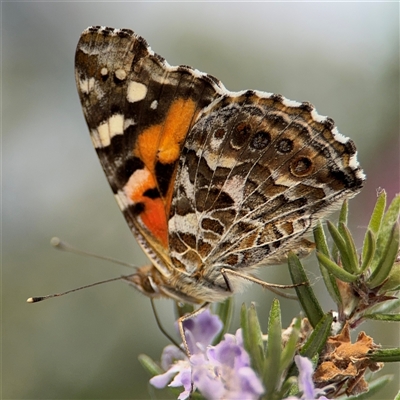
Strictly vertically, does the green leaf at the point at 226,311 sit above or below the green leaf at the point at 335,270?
below

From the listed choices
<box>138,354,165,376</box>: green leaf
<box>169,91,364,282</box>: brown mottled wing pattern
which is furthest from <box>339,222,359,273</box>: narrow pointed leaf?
<box>138,354,165,376</box>: green leaf

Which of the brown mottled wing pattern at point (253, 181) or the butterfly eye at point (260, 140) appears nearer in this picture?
the brown mottled wing pattern at point (253, 181)

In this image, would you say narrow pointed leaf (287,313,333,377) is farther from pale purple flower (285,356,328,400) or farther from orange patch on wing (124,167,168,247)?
orange patch on wing (124,167,168,247)

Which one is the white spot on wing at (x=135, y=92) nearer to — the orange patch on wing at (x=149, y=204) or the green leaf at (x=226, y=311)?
the orange patch on wing at (x=149, y=204)

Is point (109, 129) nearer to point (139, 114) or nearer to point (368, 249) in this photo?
point (139, 114)

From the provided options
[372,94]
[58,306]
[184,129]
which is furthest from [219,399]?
[372,94]

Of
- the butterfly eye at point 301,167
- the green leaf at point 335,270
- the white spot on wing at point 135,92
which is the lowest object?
the green leaf at point 335,270

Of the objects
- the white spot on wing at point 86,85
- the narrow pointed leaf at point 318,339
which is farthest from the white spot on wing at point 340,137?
the white spot on wing at point 86,85
